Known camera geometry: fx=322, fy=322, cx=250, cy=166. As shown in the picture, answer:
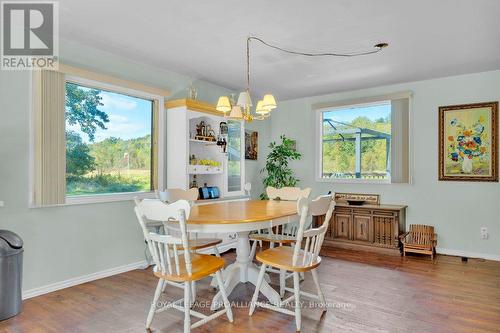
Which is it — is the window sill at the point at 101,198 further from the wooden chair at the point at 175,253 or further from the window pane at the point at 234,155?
the window pane at the point at 234,155

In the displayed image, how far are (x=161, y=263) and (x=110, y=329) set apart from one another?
0.65 m

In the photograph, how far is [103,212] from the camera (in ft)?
11.3

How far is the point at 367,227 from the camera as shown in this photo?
181 inches

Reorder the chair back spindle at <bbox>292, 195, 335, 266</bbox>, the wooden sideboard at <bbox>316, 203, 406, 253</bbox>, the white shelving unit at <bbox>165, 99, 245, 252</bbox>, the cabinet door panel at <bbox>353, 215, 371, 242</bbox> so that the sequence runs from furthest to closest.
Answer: the cabinet door panel at <bbox>353, 215, 371, 242</bbox> < the wooden sideboard at <bbox>316, 203, 406, 253</bbox> < the white shelving unit at <bbox>165, 99, 245, 252</bbox> < the chair back spindle at <bbox>292, 195, 335, 266</bbox>

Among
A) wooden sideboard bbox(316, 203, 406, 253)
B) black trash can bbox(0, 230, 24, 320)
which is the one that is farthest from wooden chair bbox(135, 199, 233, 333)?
wooden sideboard bbox(316, 203, 406, 253)

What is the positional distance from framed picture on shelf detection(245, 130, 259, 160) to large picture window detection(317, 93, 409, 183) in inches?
43.4

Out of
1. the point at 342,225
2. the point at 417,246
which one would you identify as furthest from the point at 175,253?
the point at 417,246

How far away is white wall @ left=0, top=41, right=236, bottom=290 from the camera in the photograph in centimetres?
276

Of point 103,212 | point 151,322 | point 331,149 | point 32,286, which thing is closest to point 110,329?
point 151,322

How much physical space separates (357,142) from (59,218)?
4238 mm

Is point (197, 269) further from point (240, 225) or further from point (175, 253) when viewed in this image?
point (240, 225)

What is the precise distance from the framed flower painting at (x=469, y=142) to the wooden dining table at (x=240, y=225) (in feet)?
9.15

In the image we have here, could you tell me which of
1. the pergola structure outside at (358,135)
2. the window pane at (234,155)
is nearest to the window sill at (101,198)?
the window pane at (234,155)

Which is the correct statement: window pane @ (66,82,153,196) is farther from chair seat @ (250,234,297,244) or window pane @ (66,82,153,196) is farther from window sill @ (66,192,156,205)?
chair seat @ (250,234,297,244)
